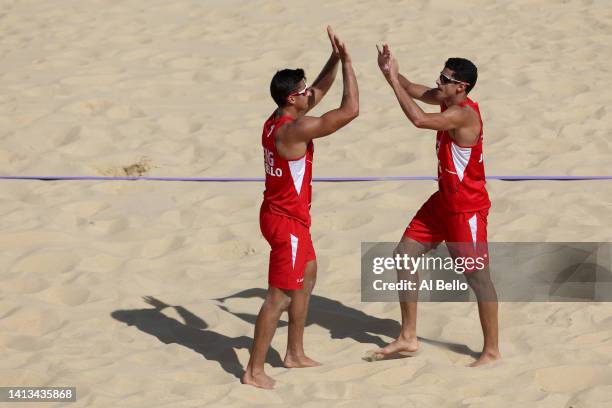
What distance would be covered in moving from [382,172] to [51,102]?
3.17m

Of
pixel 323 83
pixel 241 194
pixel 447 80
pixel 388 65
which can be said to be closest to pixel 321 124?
pixel 388 65

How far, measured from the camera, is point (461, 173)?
17.0 feet

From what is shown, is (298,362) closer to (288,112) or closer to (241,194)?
(288,112)

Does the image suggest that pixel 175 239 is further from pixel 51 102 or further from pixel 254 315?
pixel 51 102

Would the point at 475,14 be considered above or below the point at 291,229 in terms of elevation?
above

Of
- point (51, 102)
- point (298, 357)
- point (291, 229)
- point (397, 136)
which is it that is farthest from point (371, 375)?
point (51, 102)

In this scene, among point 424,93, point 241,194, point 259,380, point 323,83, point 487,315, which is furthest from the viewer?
point 241,194

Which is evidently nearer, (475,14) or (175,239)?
(175,239)

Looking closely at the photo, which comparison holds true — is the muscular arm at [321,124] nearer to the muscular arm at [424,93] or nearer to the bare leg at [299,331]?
the bare leg at [299,331]

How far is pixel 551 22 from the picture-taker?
10625 millimetres

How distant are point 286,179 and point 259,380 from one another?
3.19 ft

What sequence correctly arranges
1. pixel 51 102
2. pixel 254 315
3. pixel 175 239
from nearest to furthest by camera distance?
pixel 254 315 < pixel 175 239 < pixel 51 102

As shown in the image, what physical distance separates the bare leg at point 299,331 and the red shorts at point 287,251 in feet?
0.46

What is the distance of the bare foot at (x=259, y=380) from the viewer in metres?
4.95
